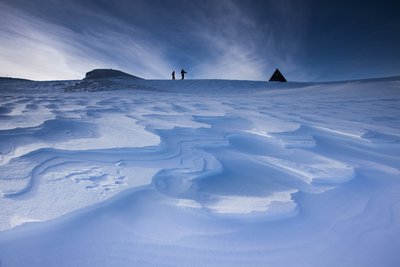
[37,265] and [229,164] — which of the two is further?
[229,164]

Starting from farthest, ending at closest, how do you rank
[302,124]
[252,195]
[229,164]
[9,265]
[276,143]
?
1. [302,124]
2. [276,143]
3. [229,164]
4. [252,195]
5. [9,265]

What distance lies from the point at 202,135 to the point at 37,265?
1.31 metres

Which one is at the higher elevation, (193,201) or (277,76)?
(277,76)

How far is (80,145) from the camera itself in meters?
1.38

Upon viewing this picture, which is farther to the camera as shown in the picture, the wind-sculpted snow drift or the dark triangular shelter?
the dark triangular shelter

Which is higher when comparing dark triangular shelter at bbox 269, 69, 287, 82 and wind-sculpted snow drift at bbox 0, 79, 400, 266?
dark triangular shelter at bbox 269, 69, 287, 82

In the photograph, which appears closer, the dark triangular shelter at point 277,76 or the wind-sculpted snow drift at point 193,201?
the wind-sculpted snow drift at point 193,201

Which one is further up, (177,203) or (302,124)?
(302,124)

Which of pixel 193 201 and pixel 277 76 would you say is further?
pixel 277 76

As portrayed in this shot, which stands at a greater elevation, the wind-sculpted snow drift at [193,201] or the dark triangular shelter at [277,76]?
the dark triangular shelter at [277,76]

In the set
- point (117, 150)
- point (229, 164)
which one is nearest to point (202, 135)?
point (229, 164)

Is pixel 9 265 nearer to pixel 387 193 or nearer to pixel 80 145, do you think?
pixel 80 145

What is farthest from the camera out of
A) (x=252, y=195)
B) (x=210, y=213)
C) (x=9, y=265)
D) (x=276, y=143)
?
(x=276, y=143)

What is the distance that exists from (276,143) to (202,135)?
596 millimetres
